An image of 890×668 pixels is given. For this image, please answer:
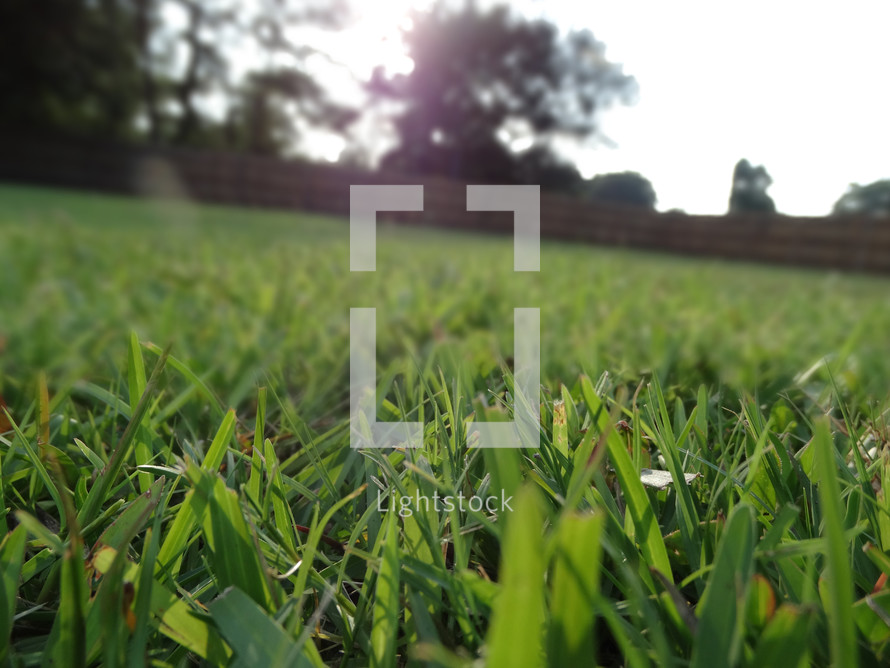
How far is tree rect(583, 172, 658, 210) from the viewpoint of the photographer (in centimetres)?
1573

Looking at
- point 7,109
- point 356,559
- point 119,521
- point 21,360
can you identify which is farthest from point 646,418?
point 7,109

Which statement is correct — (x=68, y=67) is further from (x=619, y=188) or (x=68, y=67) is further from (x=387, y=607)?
(x=387, y=607)

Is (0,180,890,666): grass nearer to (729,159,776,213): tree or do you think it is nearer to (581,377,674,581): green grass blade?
(581,377,674,581): green grass blade

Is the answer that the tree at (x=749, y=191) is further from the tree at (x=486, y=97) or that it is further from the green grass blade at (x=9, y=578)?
the green grass blade at (x=9, y=578)

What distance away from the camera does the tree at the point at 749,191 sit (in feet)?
54.2

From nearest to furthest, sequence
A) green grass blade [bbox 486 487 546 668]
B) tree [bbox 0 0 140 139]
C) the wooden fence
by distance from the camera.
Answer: green grass blade [bbox 486 487 546 668]
the wooden fence
tree [bbox 0 0 140 139]

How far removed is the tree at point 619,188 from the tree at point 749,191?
2.51 metres

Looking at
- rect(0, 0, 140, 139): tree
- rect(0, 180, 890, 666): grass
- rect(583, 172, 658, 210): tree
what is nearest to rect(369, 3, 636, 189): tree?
rect(583, 172, 658, 210): tree

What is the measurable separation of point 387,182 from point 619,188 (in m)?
7.95

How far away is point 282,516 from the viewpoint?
1.22 ft

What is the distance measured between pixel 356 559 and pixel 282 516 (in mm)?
55

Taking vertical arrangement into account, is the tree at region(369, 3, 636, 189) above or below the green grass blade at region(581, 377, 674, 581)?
above

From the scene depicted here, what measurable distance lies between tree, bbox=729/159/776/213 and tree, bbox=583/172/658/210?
2.51m

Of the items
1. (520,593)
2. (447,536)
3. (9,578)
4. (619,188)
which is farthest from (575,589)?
(619,188)
